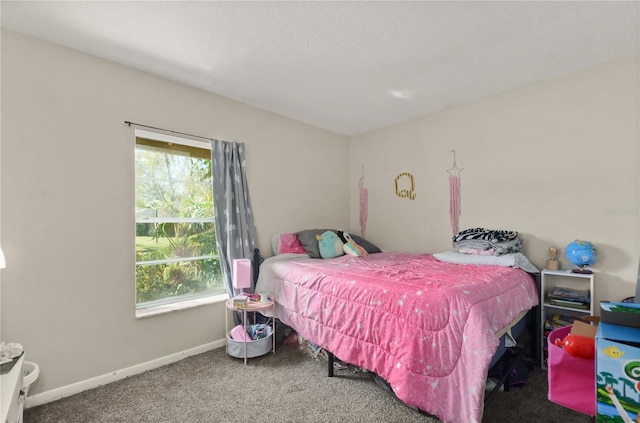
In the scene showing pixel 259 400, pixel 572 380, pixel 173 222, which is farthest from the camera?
pixel 173 222

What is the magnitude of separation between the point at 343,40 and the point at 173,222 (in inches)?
86.2

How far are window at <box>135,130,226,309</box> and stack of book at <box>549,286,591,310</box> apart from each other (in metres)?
3.02

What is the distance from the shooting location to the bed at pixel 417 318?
63.6 inches

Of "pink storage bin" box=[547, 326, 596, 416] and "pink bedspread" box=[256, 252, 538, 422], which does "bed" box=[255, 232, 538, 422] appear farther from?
"pink storage bin" box=[547, 326, 596, 416]

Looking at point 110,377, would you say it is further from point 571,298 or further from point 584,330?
point 571,298

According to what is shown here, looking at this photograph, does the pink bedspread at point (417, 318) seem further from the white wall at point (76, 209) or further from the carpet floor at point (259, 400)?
the white wall at point (76, 209)

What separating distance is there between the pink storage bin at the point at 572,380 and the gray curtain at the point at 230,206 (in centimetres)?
266

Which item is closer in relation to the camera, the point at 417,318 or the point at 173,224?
the point at 417,318

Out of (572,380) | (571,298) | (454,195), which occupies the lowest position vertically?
(571,298)

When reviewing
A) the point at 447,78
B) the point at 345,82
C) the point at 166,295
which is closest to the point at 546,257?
the point at 447,78

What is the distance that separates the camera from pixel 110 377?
238cm

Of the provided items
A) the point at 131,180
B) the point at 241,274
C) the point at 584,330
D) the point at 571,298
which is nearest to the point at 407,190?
the point at 571,298

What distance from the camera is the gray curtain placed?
302 cm

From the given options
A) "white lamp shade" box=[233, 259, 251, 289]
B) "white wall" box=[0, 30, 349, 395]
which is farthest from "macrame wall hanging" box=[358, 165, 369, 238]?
"white wall" box=[0, 30, 349, 395]
